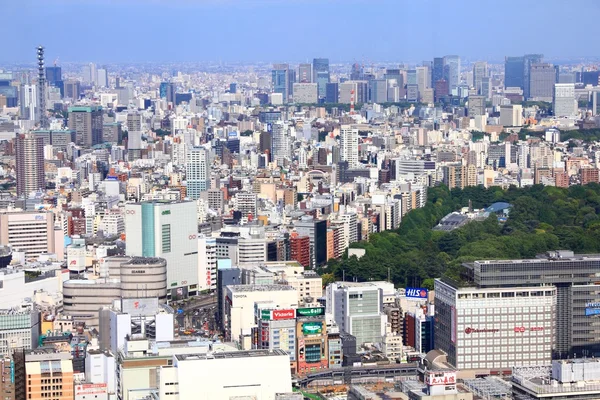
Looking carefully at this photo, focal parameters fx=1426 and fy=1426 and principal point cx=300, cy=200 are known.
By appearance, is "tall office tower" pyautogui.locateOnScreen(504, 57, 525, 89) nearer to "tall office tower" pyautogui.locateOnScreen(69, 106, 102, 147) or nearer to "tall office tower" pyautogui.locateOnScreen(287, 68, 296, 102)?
"tall office tower" pyautogui.locateOnScreen(287, 68, 296, 102)

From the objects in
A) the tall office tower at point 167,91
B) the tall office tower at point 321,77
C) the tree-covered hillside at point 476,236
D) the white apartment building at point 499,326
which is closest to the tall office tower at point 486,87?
the tall office tower at point 321,77

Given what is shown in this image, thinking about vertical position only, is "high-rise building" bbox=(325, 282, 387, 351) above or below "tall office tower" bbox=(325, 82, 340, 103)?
below

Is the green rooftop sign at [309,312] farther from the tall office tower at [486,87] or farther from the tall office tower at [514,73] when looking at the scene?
the tall office tower at [486,87]

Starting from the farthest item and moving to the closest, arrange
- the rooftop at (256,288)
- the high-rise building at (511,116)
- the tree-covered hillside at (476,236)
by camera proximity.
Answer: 1. the high-rise building at (511,116)
2. the tree-covered hillside at (476,236)
3. the rooftop at (256,288)

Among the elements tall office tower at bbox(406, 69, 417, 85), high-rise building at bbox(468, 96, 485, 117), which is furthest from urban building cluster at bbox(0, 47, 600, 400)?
tall office tower at bbox(406, 69, 417, 85)

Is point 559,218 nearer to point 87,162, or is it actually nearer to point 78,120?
point 87,162

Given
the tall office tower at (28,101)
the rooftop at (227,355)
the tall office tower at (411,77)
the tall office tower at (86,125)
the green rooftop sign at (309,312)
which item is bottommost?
the green rooftop sign at (309,312)

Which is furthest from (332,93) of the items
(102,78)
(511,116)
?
(511,116)
